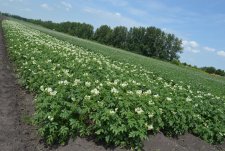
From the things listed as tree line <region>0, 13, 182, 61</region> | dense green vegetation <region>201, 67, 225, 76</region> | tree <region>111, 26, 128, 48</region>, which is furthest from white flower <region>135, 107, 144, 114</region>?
tree <region>111, 26, 128, 48</region>

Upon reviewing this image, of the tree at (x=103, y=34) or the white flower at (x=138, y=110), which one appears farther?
the tree at (x=103, y=34)

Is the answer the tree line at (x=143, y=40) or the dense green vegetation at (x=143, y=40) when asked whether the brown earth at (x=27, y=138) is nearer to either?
the dense green vegetation at (x=143, y=40)

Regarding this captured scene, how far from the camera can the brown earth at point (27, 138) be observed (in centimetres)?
617

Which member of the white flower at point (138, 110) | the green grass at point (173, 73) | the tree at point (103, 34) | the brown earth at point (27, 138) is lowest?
the tree at point (103, 34)

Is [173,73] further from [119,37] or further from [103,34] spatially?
[103,34]

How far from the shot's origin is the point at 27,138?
6621 mm

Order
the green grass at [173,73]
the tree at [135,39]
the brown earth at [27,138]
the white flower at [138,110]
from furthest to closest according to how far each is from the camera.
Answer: the tree at [135,39] < the green grass at [173,73] < the white flower at [138,110] < the brown earth at [27,138]

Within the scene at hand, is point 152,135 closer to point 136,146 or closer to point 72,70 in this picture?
point 136,146

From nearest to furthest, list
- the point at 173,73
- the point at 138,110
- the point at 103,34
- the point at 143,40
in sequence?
the point at 138,110
the point at 173,73
the point at 143,40
the point at 103,34

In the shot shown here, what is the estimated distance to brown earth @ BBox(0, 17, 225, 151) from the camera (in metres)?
6.17

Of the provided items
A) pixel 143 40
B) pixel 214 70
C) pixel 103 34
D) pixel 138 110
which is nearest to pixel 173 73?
pixel 138 110

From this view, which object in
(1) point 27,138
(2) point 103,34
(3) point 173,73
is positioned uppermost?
(1) point 27,138

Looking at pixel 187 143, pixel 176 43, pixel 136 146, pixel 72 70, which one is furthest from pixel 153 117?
pixel 176 43

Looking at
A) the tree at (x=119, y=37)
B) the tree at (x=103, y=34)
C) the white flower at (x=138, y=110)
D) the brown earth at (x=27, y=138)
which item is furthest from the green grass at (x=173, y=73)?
the tree at (x=103, y=34)
